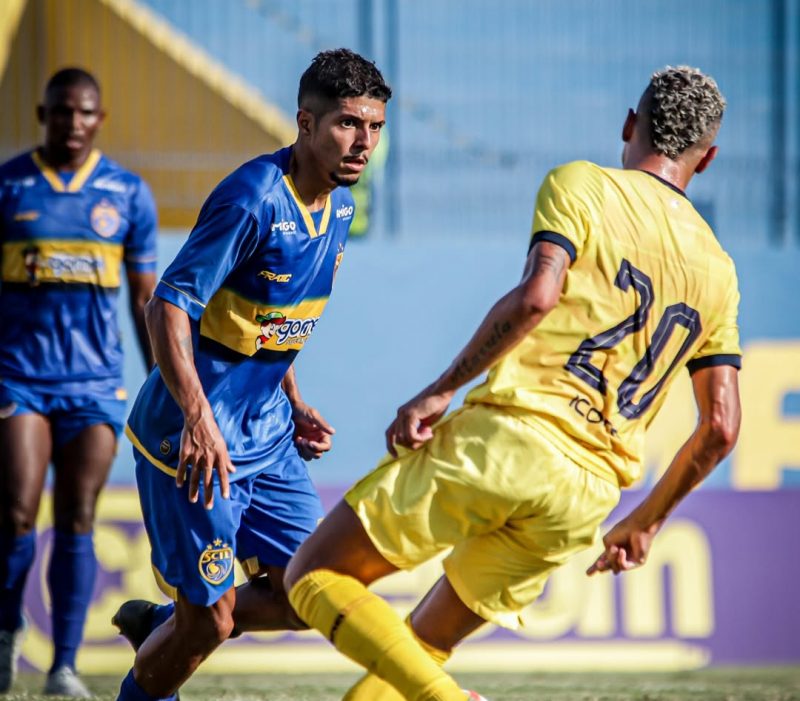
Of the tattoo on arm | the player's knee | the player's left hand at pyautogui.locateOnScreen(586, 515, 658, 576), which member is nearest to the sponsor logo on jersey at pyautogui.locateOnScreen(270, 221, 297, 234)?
the tattoo on arm

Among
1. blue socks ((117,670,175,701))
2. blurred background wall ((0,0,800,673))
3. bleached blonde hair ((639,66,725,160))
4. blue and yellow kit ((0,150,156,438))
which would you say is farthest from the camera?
blurred background wall ((0,0,800,673))

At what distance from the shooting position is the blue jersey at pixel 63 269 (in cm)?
611

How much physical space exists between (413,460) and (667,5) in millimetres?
8022

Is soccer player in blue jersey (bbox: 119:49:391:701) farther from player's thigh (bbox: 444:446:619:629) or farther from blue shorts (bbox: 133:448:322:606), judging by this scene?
player's thigh (bbox: 444:446:619:629)

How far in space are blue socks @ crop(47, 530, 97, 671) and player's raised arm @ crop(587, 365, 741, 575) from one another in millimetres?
2805

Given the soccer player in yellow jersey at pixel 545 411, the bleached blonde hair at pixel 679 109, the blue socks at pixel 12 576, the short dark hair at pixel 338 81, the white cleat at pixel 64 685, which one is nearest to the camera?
the soccer player in yellow jersey at pixel 545 411

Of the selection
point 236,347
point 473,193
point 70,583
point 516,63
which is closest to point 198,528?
point 236,347

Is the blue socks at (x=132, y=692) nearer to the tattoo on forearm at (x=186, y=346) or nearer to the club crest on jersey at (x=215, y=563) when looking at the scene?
the club crest on jersey at (x=215, y=563)

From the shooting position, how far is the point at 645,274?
12.2 ft

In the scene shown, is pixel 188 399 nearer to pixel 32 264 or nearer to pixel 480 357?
pixel 480 357

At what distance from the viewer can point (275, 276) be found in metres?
4.18

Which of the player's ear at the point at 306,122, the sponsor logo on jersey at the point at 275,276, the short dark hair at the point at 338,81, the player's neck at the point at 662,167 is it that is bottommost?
the sponsor logo on jersey at the point at 275,276

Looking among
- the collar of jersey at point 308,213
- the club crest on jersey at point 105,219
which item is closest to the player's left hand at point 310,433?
the collar of jersey at point 308,213

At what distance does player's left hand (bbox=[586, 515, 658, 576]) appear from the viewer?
4098mm
